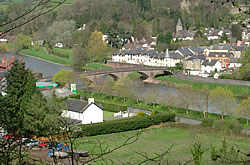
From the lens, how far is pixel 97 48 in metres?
55.7

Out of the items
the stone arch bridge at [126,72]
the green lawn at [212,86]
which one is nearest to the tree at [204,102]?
the green lawn at [212,86]

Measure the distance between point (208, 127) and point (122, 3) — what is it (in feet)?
202

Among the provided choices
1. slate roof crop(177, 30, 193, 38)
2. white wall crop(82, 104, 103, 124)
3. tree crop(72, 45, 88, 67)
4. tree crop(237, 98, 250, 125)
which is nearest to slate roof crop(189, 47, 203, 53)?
slate roof crop(177, 30, 193, 38)

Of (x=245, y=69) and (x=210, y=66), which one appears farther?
(x=210, y=66)

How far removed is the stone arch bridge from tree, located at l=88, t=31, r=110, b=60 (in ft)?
40.5

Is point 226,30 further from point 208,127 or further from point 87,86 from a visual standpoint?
point 208,127

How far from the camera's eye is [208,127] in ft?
70.4

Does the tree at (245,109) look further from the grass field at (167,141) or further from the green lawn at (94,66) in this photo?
the green lawn at (94,66)

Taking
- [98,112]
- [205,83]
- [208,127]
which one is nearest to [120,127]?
[98,112]

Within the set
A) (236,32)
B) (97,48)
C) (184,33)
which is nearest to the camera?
(97,48)

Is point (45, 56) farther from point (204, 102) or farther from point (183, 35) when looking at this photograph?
point (204, 102)

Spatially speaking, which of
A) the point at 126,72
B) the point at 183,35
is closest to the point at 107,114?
the point at 126,72

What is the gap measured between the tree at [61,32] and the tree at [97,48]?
8.11 metres

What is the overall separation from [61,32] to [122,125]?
4831 centimetres
